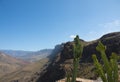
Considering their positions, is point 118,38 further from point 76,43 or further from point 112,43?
point 76,43

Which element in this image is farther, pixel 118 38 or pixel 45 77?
pixel 45 77

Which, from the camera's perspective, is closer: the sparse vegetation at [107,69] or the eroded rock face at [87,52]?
the sparse vegetation at [107,69]

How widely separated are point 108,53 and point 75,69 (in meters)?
115

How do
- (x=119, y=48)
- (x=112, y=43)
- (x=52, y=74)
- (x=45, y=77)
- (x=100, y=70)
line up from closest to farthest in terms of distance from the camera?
(x=100, y=70), (x=119, y=48), (x=112, y=43), (x=52, y=74), (x=45, y=77)

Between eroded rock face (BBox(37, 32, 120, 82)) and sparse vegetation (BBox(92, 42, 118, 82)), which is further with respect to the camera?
eroded rock face (BBox(37, 32, 120, 82))

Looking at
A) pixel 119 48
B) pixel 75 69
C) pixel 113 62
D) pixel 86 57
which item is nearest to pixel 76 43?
pixel 75 69

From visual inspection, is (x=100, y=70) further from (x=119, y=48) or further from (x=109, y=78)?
(x=119, y=48)

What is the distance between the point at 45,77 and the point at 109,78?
14881 cm

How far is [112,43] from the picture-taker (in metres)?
129

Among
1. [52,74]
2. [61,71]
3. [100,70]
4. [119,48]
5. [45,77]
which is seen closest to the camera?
[100,70]

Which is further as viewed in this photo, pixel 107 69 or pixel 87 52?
pixel 87 52

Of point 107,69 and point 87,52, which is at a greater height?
point 87,52

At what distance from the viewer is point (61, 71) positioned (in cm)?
13725

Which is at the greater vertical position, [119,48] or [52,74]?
[119,48]
